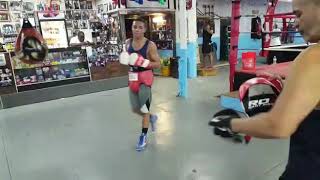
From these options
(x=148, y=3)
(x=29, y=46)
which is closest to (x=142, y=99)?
(x=29, y=46)

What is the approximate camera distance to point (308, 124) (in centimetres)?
83

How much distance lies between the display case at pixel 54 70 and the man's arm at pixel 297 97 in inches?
218

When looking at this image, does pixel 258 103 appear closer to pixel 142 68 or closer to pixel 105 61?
pixel 142 68

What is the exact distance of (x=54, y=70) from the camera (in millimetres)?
5781

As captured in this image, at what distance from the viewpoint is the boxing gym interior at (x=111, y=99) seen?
2576 mm

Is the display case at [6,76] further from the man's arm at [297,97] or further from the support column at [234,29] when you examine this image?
the man's arm at [297,97]

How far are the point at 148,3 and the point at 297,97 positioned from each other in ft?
24.8

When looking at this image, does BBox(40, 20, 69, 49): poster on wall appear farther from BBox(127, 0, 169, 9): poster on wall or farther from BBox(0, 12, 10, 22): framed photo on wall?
BBox(127, 0, 169, 9): poster on wall

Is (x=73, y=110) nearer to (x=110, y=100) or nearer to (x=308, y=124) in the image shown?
(x=110, y=100)

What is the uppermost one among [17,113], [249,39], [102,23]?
[102,23]

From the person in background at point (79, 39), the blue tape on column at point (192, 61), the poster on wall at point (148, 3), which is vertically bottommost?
the blue tape on column at point (192, 61)

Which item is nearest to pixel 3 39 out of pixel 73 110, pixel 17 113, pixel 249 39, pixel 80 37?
pixel 80 37

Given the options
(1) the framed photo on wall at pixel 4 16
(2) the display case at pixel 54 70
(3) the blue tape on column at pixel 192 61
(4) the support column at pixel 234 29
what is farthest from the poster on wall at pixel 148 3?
(4) the support column at pixel 234 29

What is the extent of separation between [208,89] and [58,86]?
3.16 m
